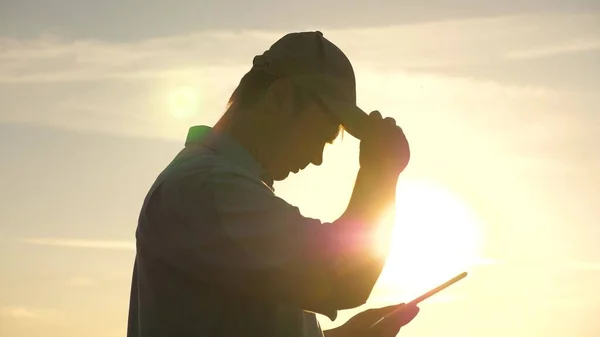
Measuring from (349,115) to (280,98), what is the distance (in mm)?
329

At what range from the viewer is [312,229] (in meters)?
3.16

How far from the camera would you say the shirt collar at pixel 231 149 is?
11.4ft

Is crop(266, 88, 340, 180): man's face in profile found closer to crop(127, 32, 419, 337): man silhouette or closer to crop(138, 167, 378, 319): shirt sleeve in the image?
crop(127, 32, 419, 337): man silhouette

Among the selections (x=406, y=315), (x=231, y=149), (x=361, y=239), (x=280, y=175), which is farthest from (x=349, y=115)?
(x=406, y=315)

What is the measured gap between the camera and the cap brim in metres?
3.69

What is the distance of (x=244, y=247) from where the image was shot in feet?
10.3

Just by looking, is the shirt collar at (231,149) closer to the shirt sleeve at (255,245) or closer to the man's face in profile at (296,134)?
the man's face in profile at (296,134)

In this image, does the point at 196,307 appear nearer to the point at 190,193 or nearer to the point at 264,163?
the point at 190,193

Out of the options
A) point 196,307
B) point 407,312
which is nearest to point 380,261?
point 196,307

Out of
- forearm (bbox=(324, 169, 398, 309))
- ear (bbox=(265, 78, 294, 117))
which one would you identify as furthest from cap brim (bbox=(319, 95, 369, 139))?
forearm (bbox=(324, 169, 398, 309))

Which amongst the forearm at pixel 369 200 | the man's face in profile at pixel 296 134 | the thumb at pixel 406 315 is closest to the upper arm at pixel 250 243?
the forearm at pixel 369 200

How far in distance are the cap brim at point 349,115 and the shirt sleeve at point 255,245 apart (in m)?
0.65

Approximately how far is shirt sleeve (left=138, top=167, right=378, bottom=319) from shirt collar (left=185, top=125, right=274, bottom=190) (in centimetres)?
29

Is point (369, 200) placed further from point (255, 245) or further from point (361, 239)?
point (255, 245)
